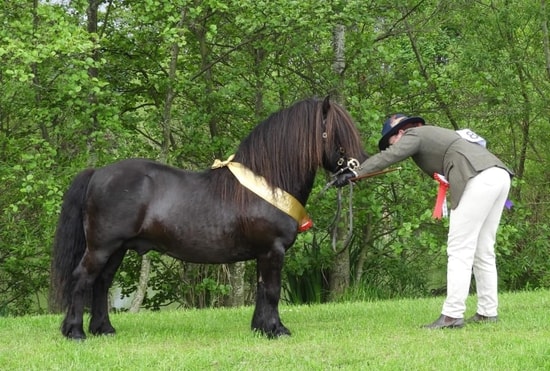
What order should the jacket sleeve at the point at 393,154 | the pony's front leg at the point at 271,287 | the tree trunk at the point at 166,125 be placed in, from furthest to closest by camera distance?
the tree trunk at the point at 166,125, the pony's front leg at the point at 271,287, the jacket sleeve at the point at 393,154

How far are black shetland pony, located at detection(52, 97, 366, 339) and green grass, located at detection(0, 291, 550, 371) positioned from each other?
19.1 inches

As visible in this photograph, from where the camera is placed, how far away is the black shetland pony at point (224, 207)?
6902 millimetres

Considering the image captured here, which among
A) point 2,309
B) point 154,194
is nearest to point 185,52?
point 2,309

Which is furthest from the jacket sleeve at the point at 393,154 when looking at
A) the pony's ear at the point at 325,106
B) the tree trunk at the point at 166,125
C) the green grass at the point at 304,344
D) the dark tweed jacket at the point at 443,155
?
the tree trunk at the point at 166,125

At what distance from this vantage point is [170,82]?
39.7 feet

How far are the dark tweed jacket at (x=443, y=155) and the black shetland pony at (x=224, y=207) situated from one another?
244mm

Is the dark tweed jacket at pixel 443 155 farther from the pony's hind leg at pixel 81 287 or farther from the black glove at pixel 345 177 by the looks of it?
the pony's hind leg at pixel 81 287

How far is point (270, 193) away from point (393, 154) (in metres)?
1.14

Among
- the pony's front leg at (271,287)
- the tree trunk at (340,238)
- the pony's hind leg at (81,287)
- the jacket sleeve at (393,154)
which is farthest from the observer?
the tree trunk at (340,238)

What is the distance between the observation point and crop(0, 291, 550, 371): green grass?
18.4 ft

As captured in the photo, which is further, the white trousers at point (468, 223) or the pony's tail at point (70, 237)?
the pony's tail at point (70, 237)

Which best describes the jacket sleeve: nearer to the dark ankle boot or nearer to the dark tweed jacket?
the dark tweed jacket

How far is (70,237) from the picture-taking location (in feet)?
23.8

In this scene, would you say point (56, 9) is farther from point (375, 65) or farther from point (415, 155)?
point (415, 155)
